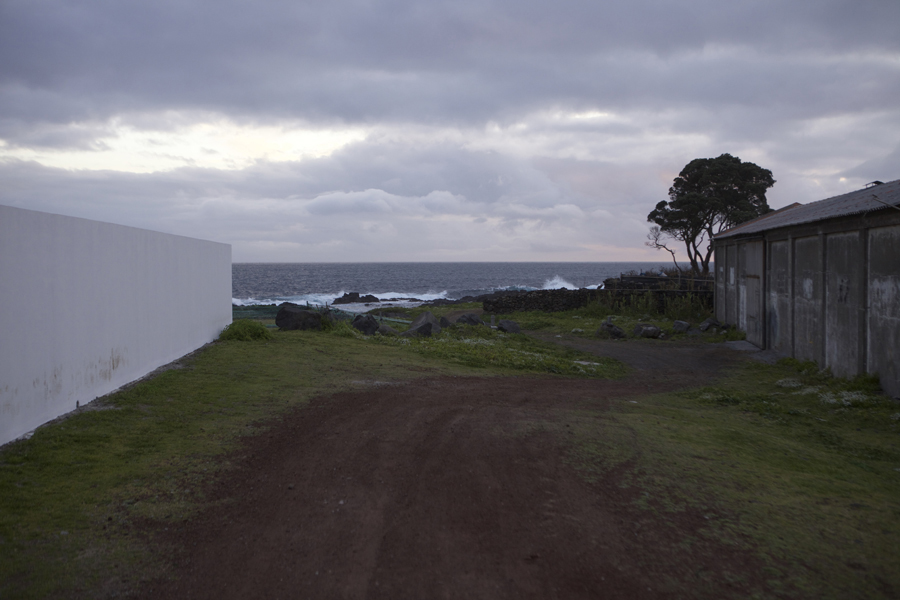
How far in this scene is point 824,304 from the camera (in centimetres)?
1145

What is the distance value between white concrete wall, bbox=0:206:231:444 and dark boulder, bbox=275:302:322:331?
557 centimetres

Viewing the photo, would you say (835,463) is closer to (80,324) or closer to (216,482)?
(216,482)

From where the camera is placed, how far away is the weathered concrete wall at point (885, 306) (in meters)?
8.80

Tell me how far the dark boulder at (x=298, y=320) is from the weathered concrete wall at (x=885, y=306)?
13.4 m

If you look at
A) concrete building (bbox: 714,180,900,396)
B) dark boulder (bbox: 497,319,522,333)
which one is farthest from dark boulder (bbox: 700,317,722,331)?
dark boulder (bbox: 497,319,522,333)

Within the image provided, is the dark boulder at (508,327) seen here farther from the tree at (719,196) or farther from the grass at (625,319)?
the tree at (719,196)

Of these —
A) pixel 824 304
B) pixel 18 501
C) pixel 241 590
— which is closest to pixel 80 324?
pixel 18 501

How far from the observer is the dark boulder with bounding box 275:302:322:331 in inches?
658

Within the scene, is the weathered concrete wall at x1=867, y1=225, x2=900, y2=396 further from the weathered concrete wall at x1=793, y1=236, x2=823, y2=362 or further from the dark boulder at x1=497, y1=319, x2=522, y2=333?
the dark boulder at x1=497, y1=319, x2=522, y2=333

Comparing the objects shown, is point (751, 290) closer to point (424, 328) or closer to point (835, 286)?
point (835, 286)

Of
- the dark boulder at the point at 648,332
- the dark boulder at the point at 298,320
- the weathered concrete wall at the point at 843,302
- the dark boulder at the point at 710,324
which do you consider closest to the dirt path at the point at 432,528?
the weathered concrete wall at the point at 843,302

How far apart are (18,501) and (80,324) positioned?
3.23 metres

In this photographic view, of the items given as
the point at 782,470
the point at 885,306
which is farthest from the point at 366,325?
the point at 782,470

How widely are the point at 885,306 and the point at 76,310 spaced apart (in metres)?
11.9
